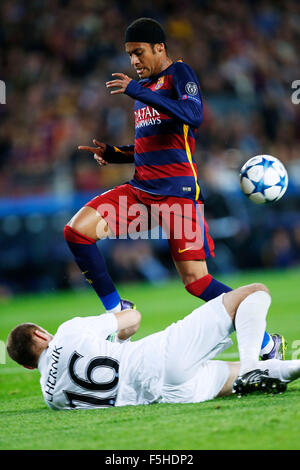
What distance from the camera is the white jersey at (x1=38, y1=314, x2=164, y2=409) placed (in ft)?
14.7

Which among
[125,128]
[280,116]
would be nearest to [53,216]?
[125,128]

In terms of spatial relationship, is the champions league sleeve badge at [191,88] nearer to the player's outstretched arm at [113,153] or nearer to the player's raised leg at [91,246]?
the player's outstretched arm at [113,153]

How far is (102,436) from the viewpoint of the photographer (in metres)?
3.88

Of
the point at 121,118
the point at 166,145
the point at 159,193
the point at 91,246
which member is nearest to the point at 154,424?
the point at 91,246

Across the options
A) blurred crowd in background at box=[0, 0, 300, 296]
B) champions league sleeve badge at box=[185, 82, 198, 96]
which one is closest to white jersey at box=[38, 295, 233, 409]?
champions league sleeve badge at box=[185, 82, 198, 96]

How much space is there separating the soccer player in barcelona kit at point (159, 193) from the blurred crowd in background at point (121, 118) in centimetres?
914

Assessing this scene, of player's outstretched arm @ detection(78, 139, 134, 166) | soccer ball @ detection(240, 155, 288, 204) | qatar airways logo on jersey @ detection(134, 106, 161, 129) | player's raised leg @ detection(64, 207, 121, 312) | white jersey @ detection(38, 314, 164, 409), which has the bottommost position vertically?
white jersey @ detection(38, 314, 164, 409)

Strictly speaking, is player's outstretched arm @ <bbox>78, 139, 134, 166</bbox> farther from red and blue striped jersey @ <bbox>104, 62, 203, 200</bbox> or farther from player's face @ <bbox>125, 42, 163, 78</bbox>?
player's face @ <bbox>125, 42, 163, 78</bbox>

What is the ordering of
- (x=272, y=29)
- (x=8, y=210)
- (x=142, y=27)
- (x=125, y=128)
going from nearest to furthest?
1. (x=142, y=27)
2. (x=8, y=210)
3. (x=125, y=128)
4. (x=272, y=29)

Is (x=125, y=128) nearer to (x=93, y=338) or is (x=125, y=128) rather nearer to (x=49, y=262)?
(x=49, y=262)

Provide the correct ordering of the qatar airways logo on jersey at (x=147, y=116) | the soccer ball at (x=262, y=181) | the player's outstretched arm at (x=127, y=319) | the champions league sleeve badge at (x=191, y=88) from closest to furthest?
the player's outstretched arm at (x=127, y=319)
the champions league sleeve badge at (x=191, y=88)
the qatar airways logo on jersey at (x=147, y=116)
the soccer ball at (x=262, y=181)

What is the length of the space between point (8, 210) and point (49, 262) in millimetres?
1320

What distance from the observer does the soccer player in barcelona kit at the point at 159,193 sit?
18.1ft

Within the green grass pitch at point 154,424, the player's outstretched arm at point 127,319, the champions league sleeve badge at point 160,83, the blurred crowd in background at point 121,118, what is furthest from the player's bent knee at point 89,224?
the blurred crowd in background at point 121,118
